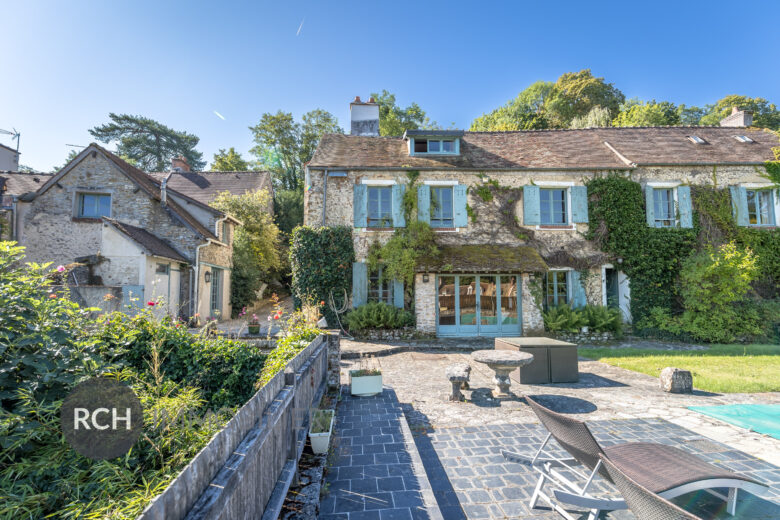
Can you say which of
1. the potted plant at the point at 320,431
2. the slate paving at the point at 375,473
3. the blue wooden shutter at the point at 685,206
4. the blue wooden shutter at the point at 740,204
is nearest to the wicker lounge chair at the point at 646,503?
the slate paving at the point at 375,473

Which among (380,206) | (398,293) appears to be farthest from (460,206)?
(398,293)

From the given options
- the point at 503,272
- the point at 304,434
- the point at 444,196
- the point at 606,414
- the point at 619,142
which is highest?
the point at 619,142

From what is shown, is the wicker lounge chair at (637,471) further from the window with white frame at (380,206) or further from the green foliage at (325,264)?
the window with white frame at (380,206)

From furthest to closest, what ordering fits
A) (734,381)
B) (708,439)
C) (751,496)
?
→ (734,381) → (708,439) → (751,496)

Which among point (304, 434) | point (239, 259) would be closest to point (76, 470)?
point (304, 434)

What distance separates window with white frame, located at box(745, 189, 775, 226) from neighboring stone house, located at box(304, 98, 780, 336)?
4 centimetres

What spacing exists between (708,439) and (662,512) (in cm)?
340

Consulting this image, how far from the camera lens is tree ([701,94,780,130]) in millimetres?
30031

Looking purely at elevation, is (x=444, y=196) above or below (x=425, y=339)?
above

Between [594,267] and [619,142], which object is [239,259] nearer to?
[594,267]

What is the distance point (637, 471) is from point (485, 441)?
70.7 inches

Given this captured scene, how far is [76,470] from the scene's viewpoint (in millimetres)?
2318

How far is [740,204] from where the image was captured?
12.7 metres

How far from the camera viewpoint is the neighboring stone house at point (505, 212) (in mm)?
12039
